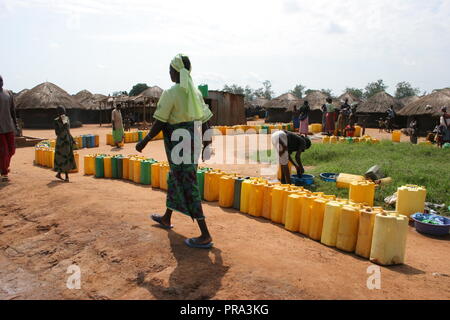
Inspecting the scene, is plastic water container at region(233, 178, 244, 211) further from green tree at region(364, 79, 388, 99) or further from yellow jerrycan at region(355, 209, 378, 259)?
green tree at region(364, 79, 388, 99)

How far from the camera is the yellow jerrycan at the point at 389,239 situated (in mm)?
3461

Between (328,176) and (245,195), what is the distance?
3.07 metres

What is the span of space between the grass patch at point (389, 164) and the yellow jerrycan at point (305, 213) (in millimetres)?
2312

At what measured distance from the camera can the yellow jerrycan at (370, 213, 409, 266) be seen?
3461 mm

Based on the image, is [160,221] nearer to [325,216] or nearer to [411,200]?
[325,216]

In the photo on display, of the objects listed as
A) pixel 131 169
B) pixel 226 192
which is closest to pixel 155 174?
pixel 131 169

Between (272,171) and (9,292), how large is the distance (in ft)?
20.5

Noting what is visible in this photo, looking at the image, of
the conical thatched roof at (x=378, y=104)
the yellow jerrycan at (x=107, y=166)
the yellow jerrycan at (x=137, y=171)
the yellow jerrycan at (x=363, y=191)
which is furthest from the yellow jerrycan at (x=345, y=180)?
the conical thatched roof at (x=378, y=104)

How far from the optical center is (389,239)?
3.45 meters

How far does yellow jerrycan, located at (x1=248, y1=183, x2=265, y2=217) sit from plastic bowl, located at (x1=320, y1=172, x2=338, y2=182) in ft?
9.01

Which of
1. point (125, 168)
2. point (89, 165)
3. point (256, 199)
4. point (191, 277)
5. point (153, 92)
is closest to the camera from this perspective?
point (191, 277)

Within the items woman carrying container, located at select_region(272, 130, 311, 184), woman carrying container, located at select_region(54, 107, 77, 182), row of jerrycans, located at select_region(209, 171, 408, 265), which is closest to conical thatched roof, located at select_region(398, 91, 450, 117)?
woman carrying container, located at select_region(272, 130, 311, 184)
